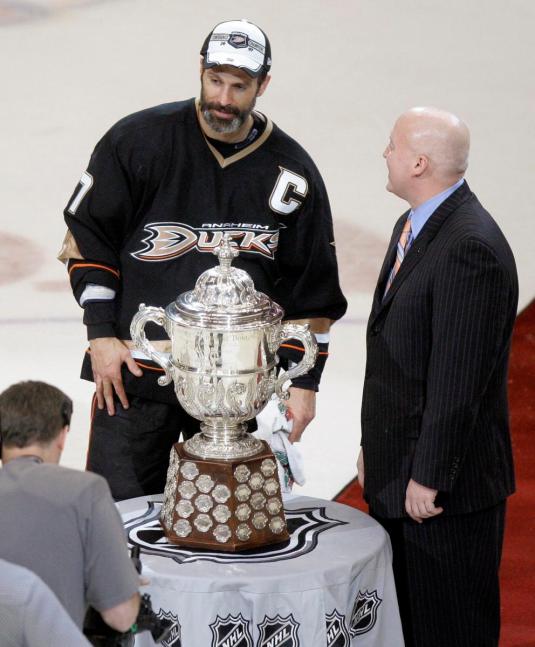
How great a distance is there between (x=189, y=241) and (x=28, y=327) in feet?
8.62

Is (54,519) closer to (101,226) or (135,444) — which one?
(135,444)

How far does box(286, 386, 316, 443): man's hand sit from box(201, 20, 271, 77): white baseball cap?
2.55 feet

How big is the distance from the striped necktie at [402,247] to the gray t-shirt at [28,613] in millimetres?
1268

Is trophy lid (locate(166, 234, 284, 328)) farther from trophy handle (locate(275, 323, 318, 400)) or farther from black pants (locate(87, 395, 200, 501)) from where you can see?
black pants (locate(87, 395, 200, 501))

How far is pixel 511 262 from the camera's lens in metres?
2.81

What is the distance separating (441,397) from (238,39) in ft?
3.30

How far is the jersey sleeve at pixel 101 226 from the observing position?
3227 millimetres

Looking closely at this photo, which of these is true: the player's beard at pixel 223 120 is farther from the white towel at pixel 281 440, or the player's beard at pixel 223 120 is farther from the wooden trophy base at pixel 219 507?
the wooden trophy base at pixel 219 507

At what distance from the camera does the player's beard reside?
10.4 feet

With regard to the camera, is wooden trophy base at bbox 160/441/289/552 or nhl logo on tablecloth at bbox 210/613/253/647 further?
wooden trophy base at bbox 160/441/289/552

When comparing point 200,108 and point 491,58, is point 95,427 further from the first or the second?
point 491,58

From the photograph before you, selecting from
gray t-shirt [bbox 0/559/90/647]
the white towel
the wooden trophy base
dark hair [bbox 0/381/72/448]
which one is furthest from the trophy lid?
gray t-shirt [bbox 0/559/90/647]

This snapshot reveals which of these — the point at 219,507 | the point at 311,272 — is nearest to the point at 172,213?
the point at 311,272

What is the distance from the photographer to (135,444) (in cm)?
323
